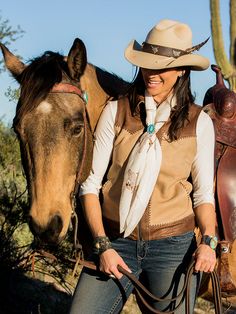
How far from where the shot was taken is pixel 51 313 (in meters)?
5.52

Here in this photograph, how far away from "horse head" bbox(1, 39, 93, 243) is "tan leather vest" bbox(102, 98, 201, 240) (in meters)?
0.19

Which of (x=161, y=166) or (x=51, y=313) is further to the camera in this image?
(x=51, y=313)

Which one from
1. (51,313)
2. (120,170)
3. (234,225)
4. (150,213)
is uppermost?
(120,170)

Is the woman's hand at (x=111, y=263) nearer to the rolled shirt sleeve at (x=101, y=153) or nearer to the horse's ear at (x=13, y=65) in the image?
the rolled shirt sleeve at (x=101, y=153)

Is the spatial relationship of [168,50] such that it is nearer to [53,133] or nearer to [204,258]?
[53,133]

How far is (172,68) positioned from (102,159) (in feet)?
1.93

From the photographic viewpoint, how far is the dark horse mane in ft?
10.1

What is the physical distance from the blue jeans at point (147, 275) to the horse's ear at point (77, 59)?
3.16 feet

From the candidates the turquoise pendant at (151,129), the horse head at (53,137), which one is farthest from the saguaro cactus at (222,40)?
the turquoise pendant at (151,129)

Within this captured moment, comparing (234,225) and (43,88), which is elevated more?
(43,88)

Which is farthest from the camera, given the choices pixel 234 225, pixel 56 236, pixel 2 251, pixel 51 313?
pixel 2 251

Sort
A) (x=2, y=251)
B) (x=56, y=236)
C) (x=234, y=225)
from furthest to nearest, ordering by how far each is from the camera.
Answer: (x=2, y=251)
(x=234, y=225)
(x=56, y=236)

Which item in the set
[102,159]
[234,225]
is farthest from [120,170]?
[234,225]

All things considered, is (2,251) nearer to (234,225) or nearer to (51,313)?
(51,313)
